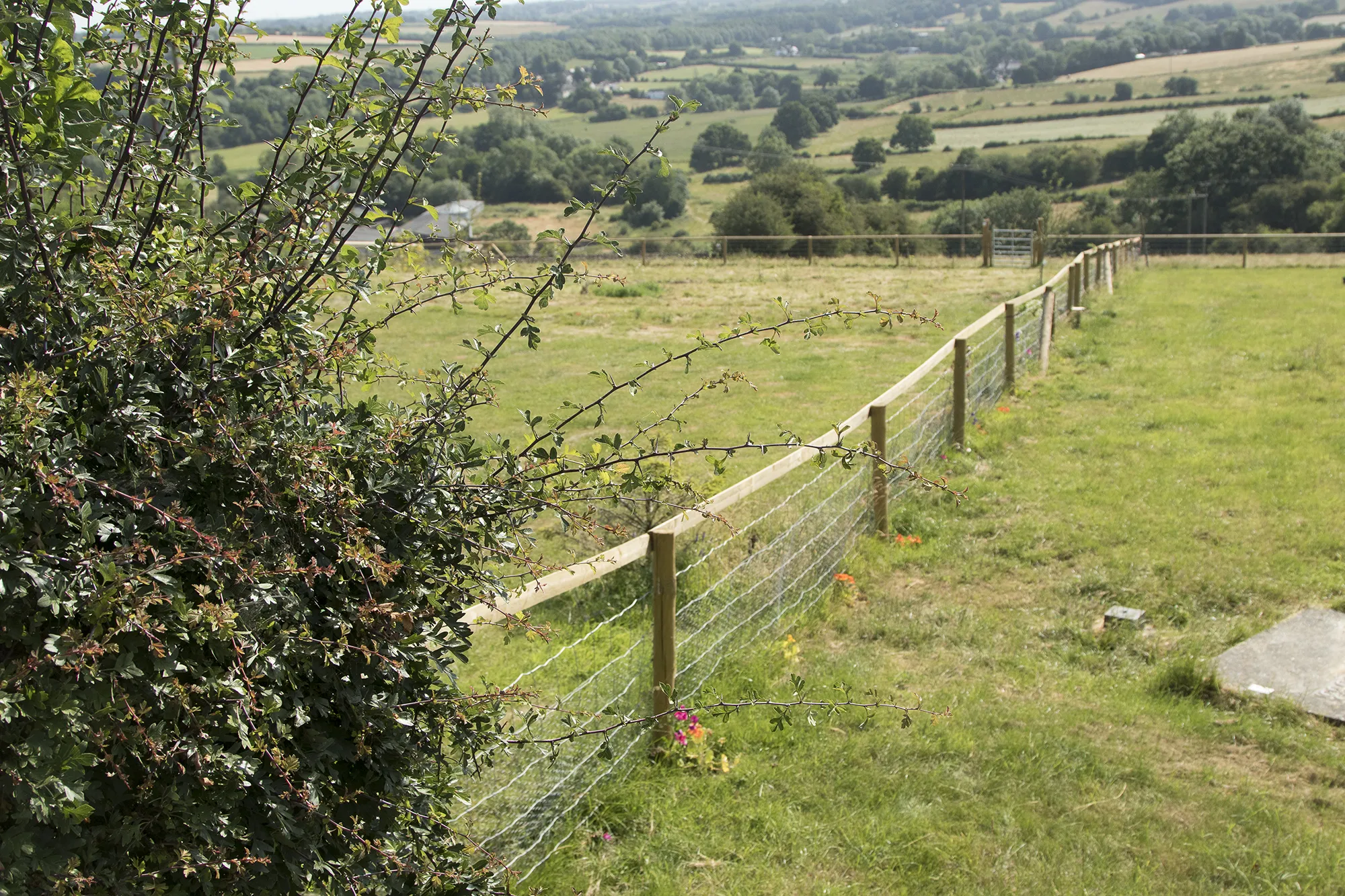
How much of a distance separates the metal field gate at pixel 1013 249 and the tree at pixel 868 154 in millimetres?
50217

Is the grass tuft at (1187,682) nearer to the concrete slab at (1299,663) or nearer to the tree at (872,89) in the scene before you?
the concrete slab at (1299,663)

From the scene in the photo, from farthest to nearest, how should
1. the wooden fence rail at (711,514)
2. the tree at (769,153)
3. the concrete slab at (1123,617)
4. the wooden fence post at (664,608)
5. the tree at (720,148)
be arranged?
the tree at (720,148), the tree at (769,153), the concrete slab at (1123,617), the wooden fence post at (664,608), the wooden fence rail at (711,514)

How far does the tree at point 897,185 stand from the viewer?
73562 millimetres

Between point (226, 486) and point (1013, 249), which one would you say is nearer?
point (226, 486)

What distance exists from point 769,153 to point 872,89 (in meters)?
61.6

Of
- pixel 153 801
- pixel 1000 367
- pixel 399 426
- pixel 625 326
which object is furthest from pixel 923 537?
pixel 625 326

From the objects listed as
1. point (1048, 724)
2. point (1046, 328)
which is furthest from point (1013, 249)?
point (1048, 724)

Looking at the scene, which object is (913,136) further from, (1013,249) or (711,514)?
(711,514)

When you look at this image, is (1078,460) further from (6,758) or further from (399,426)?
(6,758)

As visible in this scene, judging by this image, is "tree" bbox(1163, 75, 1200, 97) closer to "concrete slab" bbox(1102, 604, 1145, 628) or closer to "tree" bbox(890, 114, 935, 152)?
"tree" bbox(890, 114, 935, 152)

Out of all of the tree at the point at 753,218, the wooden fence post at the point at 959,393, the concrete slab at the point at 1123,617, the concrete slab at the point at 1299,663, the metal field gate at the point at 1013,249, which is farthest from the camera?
the tree at the point at 753,218

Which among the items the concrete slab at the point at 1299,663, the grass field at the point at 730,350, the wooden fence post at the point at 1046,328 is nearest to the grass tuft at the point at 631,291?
the grass field at the point at 730,350

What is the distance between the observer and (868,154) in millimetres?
87000

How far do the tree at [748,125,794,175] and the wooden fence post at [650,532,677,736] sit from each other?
80.2m
